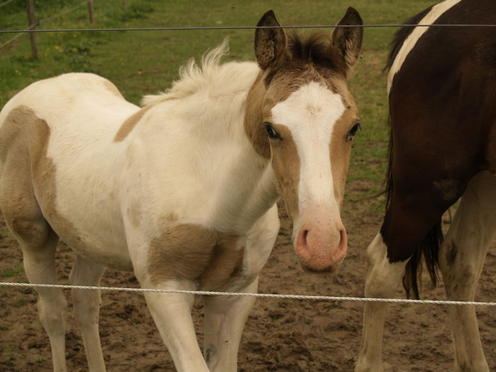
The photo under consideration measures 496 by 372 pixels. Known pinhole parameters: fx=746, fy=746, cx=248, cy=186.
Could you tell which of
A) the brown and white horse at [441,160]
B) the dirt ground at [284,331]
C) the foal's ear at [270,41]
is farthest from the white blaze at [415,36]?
the dirt ground at [284,331]

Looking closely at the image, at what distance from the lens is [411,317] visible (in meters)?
4.64

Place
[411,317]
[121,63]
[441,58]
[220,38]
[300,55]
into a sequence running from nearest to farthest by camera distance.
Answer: [300,55], [441,58], [411,317], [121,63], [220,38]

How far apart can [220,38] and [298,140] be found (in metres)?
10.3

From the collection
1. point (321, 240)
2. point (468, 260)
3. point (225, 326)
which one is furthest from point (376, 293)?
point (321, 240)

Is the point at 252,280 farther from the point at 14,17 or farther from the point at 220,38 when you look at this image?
the point at 14,17

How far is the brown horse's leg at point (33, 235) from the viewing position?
3.77 m

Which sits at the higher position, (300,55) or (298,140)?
(300,55)

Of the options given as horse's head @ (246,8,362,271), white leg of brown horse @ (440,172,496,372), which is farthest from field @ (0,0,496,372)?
horse's head @ (246,8,362,271)

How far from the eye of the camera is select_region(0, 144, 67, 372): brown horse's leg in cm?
377

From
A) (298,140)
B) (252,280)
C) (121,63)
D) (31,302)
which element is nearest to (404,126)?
(252,280)

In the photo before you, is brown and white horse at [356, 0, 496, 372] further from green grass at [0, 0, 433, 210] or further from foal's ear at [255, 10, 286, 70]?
green grass at [0, 0, 433, 210]

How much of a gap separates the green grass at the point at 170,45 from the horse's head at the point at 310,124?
3.70 meters

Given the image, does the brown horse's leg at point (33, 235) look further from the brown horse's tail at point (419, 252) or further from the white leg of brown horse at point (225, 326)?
the brown horse's tail at point (419, 252)

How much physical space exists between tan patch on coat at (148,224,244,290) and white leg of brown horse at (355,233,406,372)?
1034 mm
